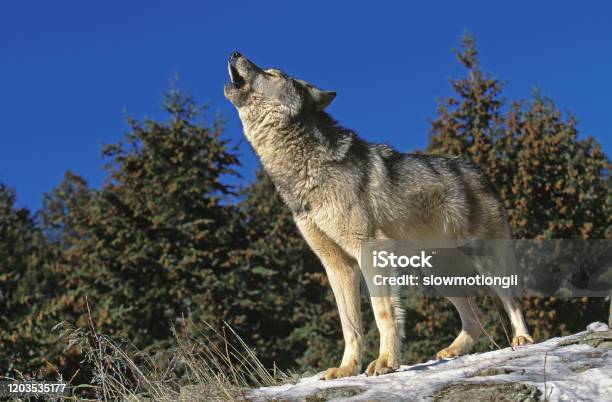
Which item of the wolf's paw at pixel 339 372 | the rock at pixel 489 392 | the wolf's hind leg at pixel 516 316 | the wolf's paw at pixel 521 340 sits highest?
the wolf's hind leg at pixel 516 316

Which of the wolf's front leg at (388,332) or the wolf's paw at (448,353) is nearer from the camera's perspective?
the wolf's front leg at (388,332)

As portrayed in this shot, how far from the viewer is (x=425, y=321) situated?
15.8 metres

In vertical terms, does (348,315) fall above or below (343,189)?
below

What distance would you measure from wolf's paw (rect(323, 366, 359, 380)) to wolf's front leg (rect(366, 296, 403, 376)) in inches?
9.5

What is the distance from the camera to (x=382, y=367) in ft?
17.0

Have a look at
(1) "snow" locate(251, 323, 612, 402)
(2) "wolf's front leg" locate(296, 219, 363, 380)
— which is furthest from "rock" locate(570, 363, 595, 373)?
(2) "wolf's front leg" locate(296, 219, 363, 380)

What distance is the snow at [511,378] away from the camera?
402 cm

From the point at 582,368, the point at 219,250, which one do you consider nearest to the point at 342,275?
the point at 582,368

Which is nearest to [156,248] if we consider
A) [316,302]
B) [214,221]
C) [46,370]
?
[214,221]

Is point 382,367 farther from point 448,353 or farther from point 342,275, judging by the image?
point 448,353

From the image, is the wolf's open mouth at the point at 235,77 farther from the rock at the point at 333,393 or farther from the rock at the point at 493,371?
the rock at the point at 493,371

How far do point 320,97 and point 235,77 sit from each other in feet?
2.49

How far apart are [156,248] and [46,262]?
14.3 ft

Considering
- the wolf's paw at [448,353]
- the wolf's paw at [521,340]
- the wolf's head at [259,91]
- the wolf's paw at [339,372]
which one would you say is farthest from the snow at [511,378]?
the wolf's head at [259,91]
